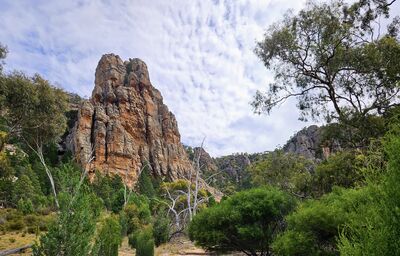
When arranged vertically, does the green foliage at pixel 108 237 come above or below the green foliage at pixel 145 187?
below

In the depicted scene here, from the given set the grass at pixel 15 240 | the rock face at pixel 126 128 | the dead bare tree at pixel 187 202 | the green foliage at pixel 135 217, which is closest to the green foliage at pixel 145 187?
the rock face at pixel 126 128

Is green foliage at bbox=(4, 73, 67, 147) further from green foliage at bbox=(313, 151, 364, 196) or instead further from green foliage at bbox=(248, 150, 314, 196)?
green foliage at bbox=(248, 150, 314, 196)

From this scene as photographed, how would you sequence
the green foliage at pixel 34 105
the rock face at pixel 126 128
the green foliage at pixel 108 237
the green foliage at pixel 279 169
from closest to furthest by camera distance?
1. the green foliage at pixel 108 237
2. the green foliage at pixel 34 105
3. the green foliage at pixel 279 169
4. the rock face at pixel 126 128

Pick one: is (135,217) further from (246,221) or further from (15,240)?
(246,221)

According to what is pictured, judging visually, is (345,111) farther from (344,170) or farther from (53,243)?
(53,243)

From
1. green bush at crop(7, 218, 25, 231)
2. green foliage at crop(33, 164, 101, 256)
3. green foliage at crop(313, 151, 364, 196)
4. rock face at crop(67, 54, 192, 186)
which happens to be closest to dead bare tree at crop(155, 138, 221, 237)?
green foliage at crop(313, 151, 364, 196)

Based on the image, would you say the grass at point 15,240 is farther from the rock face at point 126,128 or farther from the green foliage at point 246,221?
the rock face at point 126,128

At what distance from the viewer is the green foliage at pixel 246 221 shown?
582 inches

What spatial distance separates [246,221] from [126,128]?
202ft

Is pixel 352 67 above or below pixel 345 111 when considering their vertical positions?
above

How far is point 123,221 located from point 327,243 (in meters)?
19.0

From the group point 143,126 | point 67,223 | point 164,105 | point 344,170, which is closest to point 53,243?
point 67,223

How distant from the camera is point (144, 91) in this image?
8144 cm

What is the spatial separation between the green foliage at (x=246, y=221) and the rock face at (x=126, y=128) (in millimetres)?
47238
